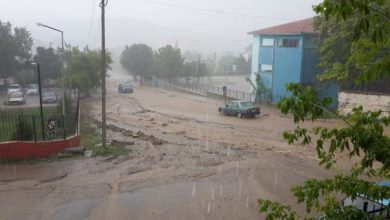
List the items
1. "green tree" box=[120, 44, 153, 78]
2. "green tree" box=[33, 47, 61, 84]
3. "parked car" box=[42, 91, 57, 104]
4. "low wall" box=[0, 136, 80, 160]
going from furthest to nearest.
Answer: "green tree" box=[120, 44, 153, 78], "green tree" box=[33, 47, 61, 84], "parked car" box=[42, 91, 57, 104], "low wall" box=[0, 136, 80, 160]

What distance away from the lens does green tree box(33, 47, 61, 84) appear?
196 ft

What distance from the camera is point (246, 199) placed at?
41.5 ft

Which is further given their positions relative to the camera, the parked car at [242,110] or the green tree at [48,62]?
the green tree at [48,62]

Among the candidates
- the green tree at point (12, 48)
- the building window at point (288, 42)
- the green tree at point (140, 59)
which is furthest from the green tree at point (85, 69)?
the green tree at point (140, 59)

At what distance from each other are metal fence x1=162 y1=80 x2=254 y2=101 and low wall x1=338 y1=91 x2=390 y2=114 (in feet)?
42.3

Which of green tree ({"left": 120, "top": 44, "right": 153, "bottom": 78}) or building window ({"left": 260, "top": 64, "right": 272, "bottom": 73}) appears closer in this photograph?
building window ({"left": 260, "top": 64, "right": 272, "bottom": 73})

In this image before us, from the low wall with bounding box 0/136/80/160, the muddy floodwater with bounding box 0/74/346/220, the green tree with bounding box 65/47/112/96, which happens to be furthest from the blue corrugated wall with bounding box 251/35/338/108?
the low wall with bounding box 0/136/80/160

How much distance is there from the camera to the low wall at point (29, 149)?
54.0 ft

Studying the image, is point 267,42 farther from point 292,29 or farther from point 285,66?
point 285,66

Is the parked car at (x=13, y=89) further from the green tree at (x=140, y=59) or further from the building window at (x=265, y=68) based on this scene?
the building window at (x=265, y=68)

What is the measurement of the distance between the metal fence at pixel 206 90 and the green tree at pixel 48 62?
15802 mm

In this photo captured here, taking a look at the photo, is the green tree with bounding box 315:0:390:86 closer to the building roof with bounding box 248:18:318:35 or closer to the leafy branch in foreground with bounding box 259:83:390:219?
the leafy branch in foreground with bounding box 259:83:390:219

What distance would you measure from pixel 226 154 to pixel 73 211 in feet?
27.0

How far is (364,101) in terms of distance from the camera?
27453 millimetres
